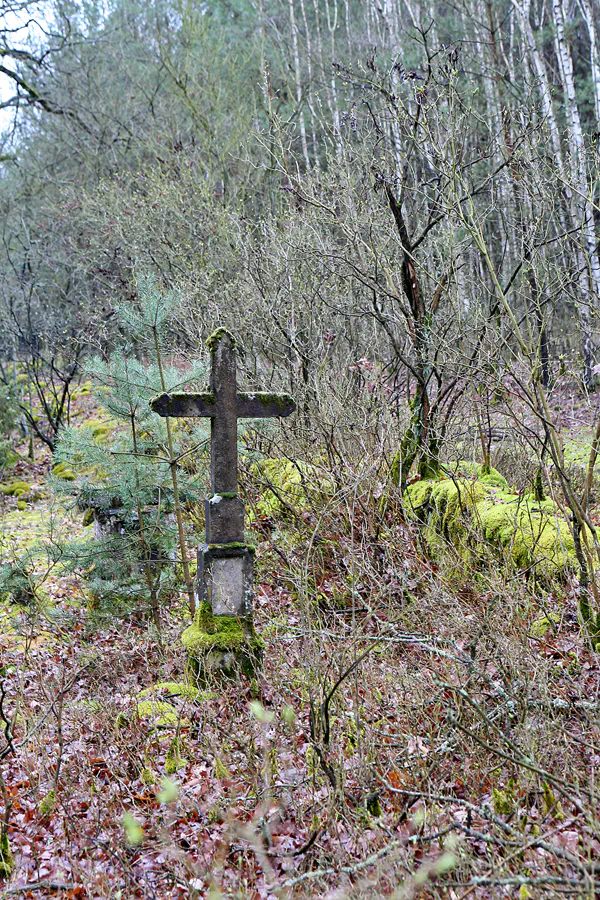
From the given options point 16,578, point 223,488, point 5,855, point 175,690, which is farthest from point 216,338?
point 16,578

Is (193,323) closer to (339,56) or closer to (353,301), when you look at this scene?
(353,301)

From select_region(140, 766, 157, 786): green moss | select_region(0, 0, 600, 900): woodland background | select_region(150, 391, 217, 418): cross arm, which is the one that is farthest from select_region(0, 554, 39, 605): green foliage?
select_region(140, 766, 157, 786): green moss

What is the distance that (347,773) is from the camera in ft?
10.7

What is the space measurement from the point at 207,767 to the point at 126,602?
3.22 meters

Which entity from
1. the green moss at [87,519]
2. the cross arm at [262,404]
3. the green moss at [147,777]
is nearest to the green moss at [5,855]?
the green moss at [147,777]

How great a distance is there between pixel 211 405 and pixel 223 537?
3.17 feet

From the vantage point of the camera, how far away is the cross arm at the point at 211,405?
506 cm

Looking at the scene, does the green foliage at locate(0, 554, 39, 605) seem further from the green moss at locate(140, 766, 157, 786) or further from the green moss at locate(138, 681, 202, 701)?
the green moss at locate(140, 766, 157, 786)

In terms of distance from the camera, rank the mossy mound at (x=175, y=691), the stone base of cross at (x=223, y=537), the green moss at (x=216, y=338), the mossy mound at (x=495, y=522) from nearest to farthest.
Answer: the mossy mound at (x=175, y=691)
the mossy mound at (x=495, y=522)
the stone base of cross at (x=223, y=537)
the green moss at (x=216, y=338)

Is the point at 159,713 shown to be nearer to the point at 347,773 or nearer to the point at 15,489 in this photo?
the point at 347,773

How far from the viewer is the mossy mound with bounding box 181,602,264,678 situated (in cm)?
491

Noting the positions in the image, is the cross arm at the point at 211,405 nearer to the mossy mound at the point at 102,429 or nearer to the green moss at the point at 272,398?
the green moss at the point at 272,398

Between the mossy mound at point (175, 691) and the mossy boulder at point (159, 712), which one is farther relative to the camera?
the mossy mound at point (175, 691)

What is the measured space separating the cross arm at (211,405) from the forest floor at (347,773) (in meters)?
1.38
